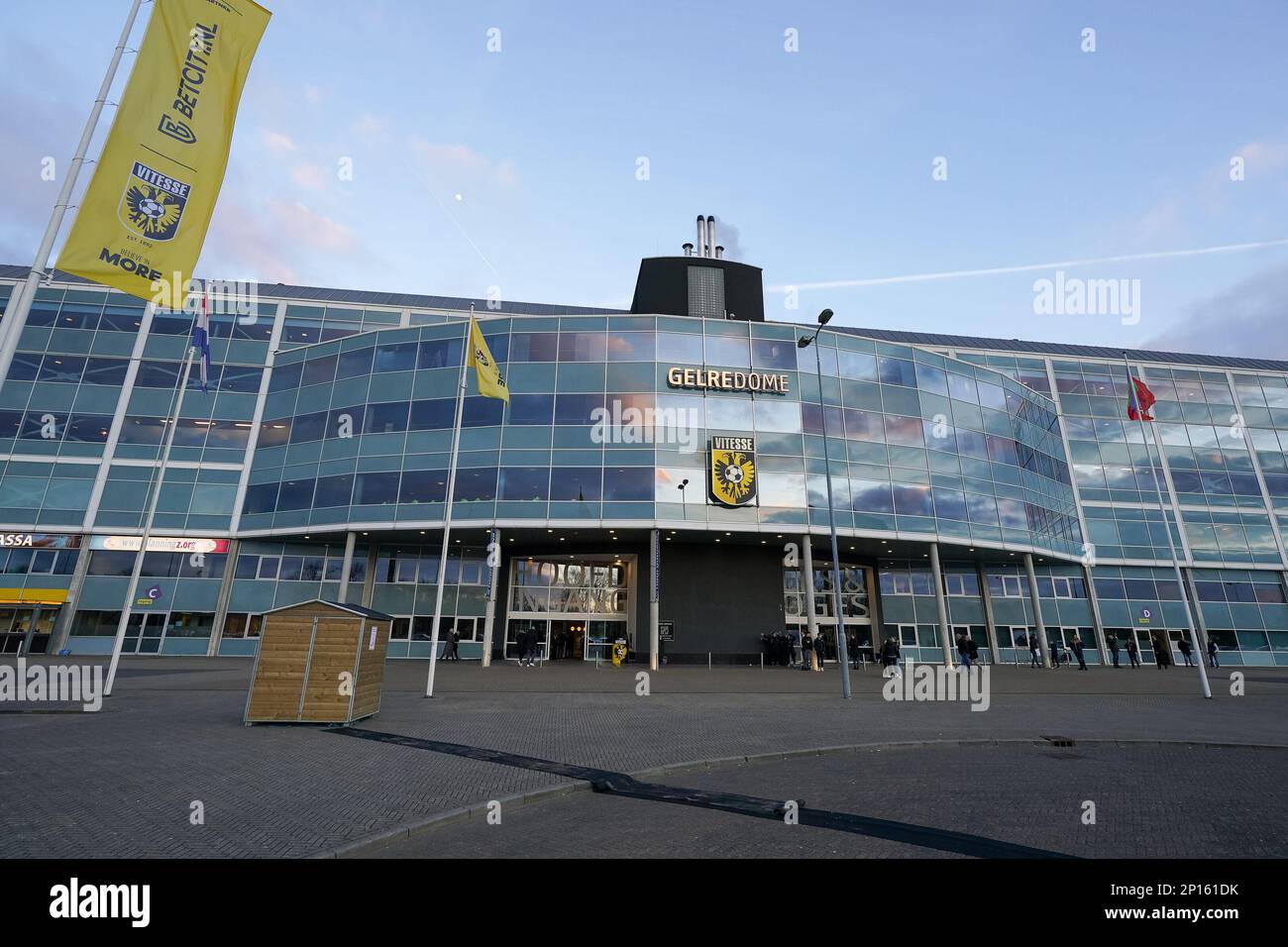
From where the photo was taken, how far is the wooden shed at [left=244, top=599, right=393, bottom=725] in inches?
509

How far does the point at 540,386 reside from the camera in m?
32.1

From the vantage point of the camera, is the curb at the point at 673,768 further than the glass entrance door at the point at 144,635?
No

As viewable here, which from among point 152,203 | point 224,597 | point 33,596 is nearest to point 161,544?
point 224,597

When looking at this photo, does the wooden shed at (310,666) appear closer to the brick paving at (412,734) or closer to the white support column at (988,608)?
the brick paving at (412,734)

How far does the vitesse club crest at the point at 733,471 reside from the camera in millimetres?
30125

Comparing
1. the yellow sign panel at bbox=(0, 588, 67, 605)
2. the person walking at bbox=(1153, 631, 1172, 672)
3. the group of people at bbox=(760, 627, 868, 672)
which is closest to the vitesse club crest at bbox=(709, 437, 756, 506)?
the group of people at bbox=(760, 627, 868, 672)

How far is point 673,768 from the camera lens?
9.51 meters

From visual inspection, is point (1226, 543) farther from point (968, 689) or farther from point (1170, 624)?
point (968, 689)

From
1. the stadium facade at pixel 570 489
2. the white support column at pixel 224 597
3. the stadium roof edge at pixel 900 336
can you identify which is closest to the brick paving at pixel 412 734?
the stadium facade at pixel 570 489

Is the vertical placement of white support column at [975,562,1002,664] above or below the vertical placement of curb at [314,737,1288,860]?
above

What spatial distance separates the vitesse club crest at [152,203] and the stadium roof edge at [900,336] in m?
35.9

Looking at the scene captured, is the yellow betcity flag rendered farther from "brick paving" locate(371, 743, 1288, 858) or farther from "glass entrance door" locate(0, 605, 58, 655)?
"glass entrance door" locate(0, 605, 58, 655)

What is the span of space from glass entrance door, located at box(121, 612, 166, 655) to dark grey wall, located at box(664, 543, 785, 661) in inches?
1083
